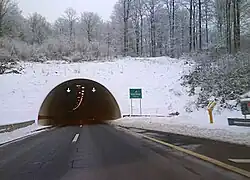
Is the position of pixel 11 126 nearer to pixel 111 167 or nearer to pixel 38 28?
pixel 111 167

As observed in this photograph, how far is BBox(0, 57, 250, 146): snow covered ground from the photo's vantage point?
29.1 meters

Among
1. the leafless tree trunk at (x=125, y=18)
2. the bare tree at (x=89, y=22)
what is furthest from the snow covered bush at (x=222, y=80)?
the bare tree at (x=89, y=22)

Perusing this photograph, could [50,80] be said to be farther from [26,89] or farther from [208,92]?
[208,92]

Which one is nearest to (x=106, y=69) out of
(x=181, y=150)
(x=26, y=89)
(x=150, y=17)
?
(x=26, y=89)

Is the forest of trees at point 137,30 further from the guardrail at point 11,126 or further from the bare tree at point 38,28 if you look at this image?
the guardrail at point 11,126

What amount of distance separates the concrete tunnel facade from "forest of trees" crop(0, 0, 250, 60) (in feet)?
17.6

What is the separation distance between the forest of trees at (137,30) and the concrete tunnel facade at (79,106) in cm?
537

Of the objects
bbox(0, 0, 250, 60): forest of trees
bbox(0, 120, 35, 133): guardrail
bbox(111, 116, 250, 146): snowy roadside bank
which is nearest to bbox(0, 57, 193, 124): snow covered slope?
bbox(0, 120, 35, 133): guardrail

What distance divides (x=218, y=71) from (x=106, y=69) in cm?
1384

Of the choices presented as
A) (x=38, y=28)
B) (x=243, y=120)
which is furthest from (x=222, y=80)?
(x=38, y=28)

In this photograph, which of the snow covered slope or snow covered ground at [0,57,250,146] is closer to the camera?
snow covered ground at [0,57,250,146]

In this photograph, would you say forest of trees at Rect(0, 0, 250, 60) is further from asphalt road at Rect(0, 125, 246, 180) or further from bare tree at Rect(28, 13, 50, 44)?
asphalt road at Rect(0, 125, 246, 180)

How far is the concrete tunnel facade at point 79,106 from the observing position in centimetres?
4058

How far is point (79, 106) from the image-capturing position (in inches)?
2450
